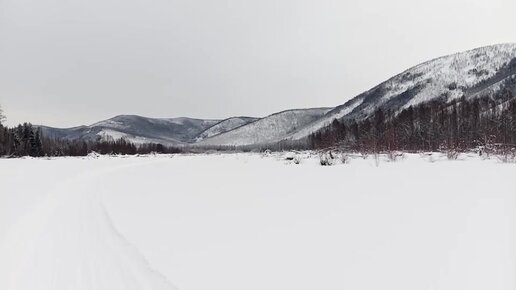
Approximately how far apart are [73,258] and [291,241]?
2.79m

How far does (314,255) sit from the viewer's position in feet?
11.1

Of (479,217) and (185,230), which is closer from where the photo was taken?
(479,217)

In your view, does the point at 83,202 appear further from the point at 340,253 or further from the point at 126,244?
the point at 340,253

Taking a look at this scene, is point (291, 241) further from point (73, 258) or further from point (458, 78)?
point (458, 78)

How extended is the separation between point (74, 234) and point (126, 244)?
1529 mm

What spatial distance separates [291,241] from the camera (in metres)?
3.83

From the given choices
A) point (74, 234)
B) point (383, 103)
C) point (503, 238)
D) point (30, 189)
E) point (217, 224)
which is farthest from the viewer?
point (383, 103)

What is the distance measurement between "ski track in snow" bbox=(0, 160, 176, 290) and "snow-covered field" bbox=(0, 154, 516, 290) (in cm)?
2

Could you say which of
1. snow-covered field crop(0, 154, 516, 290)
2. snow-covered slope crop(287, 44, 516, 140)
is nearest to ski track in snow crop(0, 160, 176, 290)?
snow-covered field crop(0, 154, 516, 290)

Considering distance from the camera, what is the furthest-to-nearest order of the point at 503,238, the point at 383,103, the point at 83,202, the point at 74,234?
the point at 383,103
the point at 83,202
the point at 74,234
the point at 503,238

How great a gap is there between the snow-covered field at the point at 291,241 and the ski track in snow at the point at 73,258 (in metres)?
0.02

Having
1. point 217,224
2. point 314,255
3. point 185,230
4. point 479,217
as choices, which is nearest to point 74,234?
point 185,230

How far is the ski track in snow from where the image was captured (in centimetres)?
365

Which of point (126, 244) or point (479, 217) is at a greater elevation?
point (479, 217)
